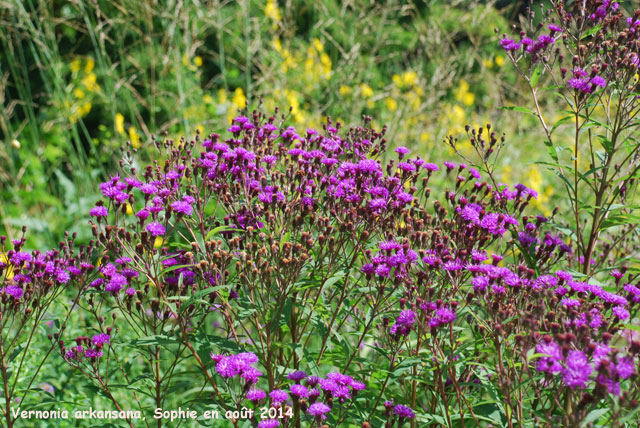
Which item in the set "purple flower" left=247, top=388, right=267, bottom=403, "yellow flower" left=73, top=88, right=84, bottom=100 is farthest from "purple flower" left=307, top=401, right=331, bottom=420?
"yellow flower" left=73, top=88, right=84, bottom=100

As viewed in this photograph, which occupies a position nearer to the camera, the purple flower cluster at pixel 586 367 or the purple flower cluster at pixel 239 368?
the purple flower cluster at pixel 586 367

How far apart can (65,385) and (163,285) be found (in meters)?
1.65

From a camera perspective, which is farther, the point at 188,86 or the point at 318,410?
the point at 188,86

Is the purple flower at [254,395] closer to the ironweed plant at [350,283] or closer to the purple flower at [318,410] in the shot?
the ironweed plant at [350,283]

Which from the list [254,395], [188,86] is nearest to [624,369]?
[254,395]

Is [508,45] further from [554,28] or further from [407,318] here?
[407,318]

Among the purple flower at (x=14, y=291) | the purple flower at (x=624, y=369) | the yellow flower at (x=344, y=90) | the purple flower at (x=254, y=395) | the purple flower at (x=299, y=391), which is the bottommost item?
the yellow flower at (x=344, y=90)

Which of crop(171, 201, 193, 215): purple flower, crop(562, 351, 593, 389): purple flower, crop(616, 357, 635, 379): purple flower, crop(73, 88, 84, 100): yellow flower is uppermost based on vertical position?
crop(171, 201, 193, 215): purple flower

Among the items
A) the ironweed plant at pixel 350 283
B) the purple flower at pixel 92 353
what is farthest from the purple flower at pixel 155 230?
the purple flower at pixel 92 353

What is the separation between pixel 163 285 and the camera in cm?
273

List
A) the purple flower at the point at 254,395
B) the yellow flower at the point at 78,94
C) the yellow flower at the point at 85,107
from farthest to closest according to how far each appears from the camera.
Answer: the yellow flower at the point at 78,94, the yellow flower at the point at 85,107, the purple flower at the point at 254,395

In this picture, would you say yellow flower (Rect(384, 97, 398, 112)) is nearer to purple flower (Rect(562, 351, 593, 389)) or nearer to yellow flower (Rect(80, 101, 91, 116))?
yellow flower (Rect(80, 101, 91, 116))

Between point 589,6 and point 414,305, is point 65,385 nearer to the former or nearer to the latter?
point 414,305

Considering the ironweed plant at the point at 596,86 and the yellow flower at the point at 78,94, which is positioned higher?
the ironweed plant at the point at 596,86
